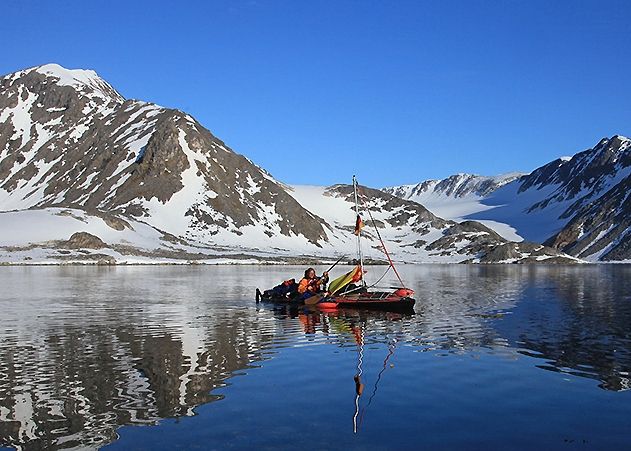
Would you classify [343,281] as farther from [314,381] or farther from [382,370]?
[314,381]

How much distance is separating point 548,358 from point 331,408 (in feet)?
43.1

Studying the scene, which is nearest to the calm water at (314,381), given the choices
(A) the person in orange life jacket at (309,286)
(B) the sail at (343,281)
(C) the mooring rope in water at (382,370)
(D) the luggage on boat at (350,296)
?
(C) the mooring rope in water at (382,370)

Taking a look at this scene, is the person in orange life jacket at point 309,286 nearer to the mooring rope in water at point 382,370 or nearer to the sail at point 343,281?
the sail at point 343,281

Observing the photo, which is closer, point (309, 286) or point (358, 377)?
point (358, 377)

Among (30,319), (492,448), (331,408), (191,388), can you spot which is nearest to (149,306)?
(30,319)

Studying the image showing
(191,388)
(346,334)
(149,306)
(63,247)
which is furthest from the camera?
(63,247)

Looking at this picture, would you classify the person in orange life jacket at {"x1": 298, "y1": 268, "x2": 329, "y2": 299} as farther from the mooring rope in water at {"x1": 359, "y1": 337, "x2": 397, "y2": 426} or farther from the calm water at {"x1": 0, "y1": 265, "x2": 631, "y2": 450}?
the mooring rope in water at {"x1": 359, "y1": 337, "x2": 397, "y2": 426}

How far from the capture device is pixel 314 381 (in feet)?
81.1

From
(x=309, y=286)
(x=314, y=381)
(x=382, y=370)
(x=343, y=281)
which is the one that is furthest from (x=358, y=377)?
(x=309, y=286)

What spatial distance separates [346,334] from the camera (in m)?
38.4

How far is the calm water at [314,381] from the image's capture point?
1784cm

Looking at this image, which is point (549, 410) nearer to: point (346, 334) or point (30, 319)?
point (346, 334)

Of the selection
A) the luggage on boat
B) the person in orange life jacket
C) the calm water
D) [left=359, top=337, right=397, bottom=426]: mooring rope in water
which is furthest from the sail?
[left=359, top=337, right=397, bottom=426]: mooring rope in water

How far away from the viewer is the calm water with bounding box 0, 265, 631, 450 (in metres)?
17.8
